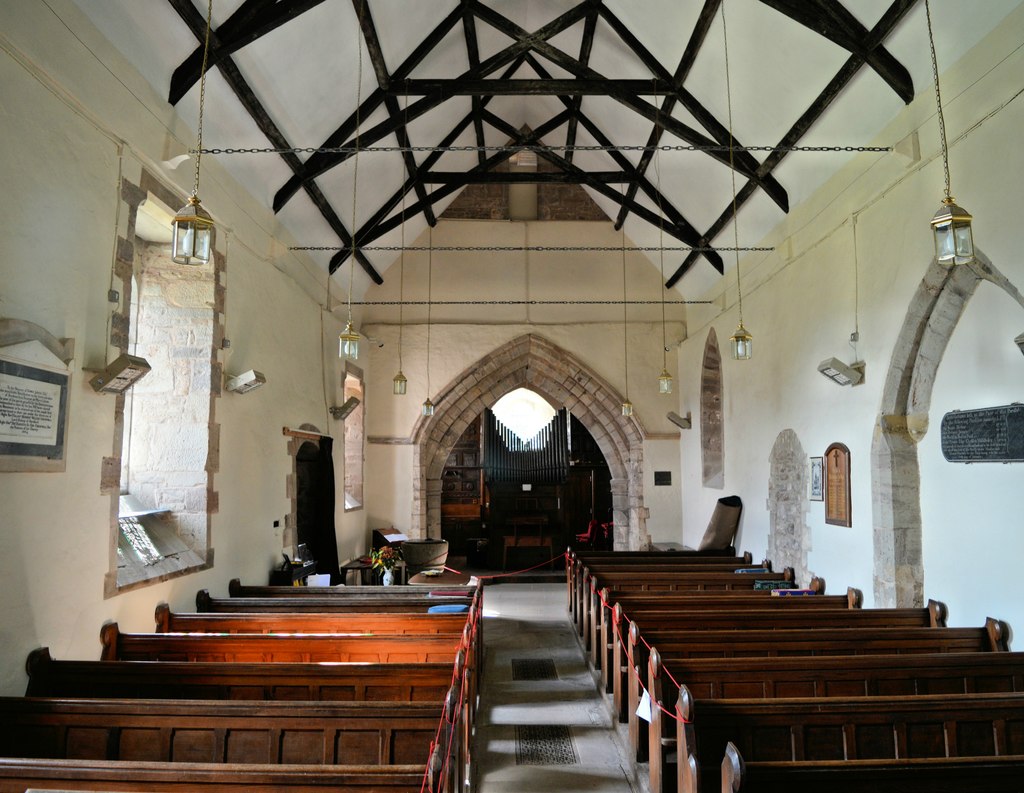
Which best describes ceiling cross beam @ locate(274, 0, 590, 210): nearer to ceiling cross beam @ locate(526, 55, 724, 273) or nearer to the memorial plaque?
ceiling cross beam @ locate(526, 55, 724, 273)

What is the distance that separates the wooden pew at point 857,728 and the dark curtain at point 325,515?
20.0 feet

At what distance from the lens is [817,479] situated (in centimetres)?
604

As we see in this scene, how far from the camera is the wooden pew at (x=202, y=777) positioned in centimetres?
195

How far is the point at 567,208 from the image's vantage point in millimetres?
10984

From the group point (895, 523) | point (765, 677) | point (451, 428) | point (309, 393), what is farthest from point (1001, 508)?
point (451, 428)

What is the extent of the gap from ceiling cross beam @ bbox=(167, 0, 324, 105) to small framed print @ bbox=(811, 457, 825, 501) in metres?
5.34

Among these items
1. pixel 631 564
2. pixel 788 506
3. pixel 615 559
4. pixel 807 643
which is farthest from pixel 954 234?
pixel 615 559

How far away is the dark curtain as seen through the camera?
795cm

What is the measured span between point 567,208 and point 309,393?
210 inches

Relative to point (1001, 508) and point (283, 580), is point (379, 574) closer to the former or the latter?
point (283, 580)

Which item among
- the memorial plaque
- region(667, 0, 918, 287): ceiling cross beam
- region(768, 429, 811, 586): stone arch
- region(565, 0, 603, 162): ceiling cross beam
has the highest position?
region(565, 0, 603, 162): ceiling cross beam

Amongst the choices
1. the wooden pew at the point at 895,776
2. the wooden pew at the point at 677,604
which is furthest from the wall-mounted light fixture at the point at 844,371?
the wooden pew at the point at 895,776

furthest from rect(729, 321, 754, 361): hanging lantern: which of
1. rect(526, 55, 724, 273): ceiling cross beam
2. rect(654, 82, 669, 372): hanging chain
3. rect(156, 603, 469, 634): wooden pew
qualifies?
rect(526, 55, 724, 273): ceiling cross beam

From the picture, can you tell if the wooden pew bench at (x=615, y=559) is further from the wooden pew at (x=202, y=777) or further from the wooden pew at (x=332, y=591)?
the wooden pew at (x=202, y=777)
